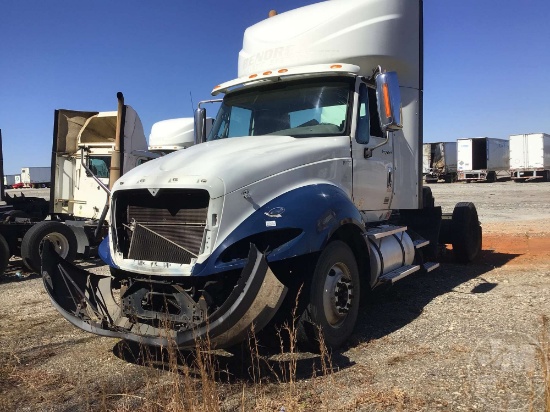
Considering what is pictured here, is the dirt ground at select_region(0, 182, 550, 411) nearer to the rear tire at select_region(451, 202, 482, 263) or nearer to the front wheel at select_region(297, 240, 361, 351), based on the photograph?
the front wheel at select_region(297, 240, 361, 351)

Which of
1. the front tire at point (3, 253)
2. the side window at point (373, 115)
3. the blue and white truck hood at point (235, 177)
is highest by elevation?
the side window at point (373, 115)

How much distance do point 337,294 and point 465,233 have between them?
5.13 m

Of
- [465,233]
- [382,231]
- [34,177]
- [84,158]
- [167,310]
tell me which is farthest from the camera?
[34,177]

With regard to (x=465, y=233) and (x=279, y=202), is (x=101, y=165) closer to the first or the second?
(x=465, y=233)

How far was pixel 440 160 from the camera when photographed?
41.2 meters

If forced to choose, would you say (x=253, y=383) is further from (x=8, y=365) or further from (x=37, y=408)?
(x=8, y=365)

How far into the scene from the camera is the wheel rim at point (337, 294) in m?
4.59

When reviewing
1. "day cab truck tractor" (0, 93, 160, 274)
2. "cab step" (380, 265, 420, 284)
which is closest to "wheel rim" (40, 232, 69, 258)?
"day cab truck tractor" (0, 93, 160, 274)

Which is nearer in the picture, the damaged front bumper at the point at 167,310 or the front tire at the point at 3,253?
the damaged front bumper at the point at 167,310

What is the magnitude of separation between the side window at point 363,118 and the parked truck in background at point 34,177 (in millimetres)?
71552

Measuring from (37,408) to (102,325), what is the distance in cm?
78

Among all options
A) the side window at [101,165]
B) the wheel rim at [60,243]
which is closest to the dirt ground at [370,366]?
the wheel rim at [60,243]

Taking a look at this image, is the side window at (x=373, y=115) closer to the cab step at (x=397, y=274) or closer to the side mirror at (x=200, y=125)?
the cab step at (x=397, y=274)

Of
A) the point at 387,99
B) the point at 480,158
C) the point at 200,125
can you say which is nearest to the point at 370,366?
the point at 387,99
